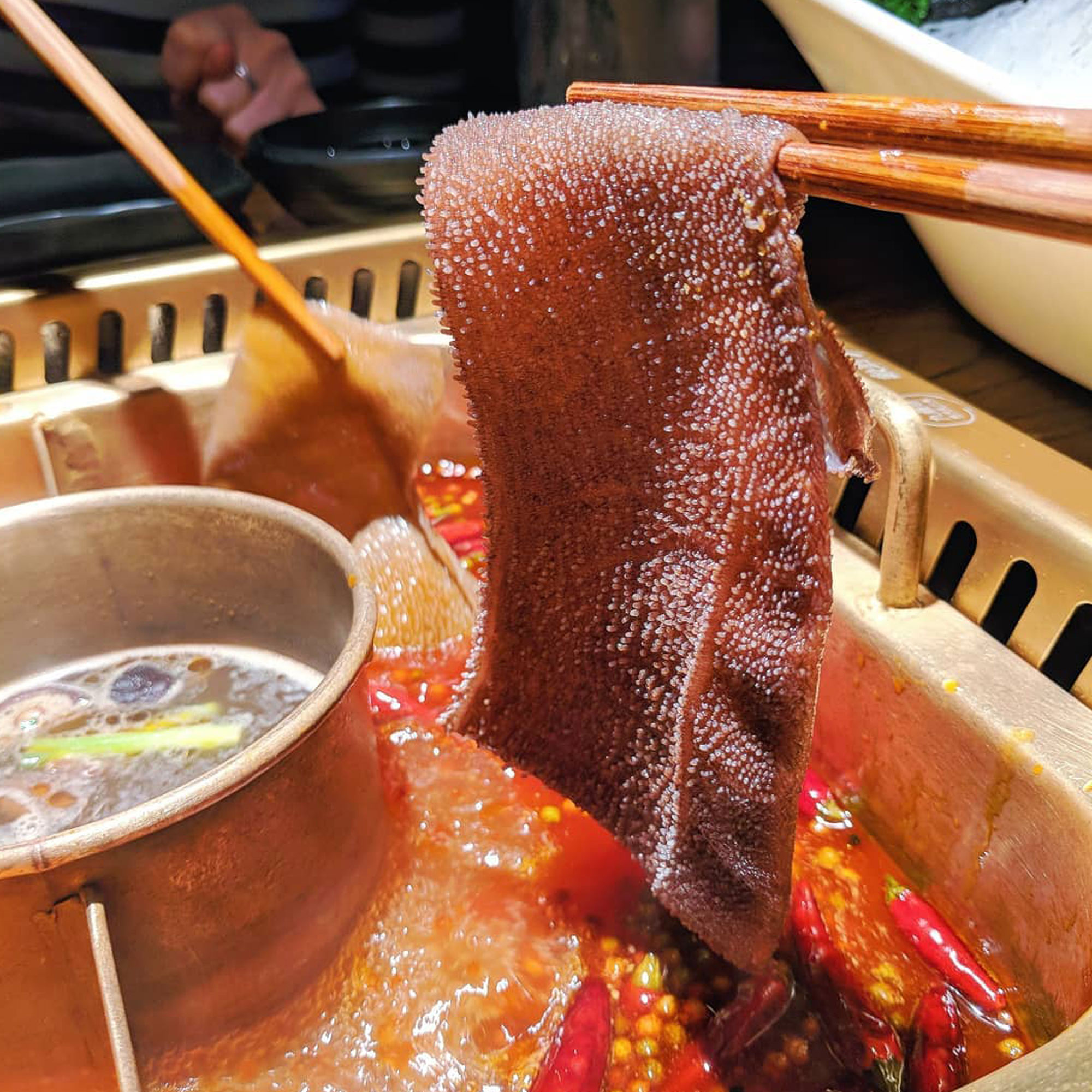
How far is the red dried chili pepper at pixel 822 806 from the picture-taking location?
44.1 inches

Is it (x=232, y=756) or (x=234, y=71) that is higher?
(x=234, y=71)

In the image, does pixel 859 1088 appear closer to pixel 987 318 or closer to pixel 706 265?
pixel 706 265

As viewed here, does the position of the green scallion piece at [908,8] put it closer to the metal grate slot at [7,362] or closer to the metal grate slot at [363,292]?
the metal grate slot at [363,292]

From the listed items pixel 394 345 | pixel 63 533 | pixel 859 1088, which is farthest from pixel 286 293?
pixel 859 1088

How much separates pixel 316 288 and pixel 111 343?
1.17 ft

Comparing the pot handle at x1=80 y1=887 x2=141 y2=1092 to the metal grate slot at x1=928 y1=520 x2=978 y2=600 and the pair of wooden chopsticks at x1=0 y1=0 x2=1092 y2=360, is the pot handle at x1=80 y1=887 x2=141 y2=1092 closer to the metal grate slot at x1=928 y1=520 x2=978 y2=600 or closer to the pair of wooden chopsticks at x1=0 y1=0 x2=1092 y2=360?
the pair of wooden chopsticks at x1=0 y1=0 x2=1092 y2=360

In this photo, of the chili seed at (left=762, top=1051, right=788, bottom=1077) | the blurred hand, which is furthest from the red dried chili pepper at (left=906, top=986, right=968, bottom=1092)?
the blurred hand

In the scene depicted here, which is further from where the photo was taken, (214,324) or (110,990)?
(214,324)

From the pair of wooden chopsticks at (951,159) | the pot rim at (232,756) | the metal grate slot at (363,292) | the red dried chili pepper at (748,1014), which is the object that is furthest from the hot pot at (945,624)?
the pair of wooden chopsticks at (951,159)

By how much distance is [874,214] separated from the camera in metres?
1.90

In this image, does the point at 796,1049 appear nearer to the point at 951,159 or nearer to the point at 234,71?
the point at 951,159

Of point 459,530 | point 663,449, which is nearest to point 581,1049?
point 663,449

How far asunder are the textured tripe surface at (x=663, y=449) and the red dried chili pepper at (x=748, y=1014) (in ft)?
0.36

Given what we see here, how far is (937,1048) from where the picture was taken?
86 cm
